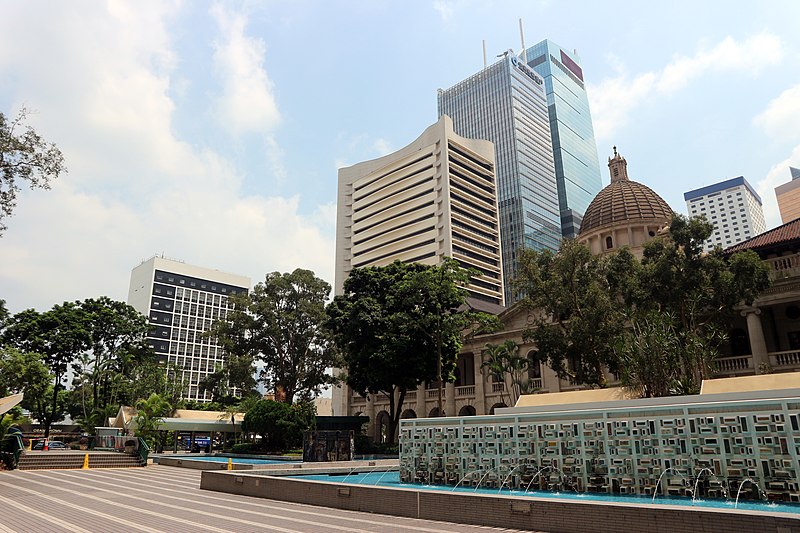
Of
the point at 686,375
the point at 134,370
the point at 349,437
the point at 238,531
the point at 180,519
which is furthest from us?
the point at 134,370

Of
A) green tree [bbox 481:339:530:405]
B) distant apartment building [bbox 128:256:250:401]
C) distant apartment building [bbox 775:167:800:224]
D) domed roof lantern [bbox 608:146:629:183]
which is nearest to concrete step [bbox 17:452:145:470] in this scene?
green tree [bbox 481:339:530:405]

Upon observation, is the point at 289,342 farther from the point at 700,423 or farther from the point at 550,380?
the point at 700,423

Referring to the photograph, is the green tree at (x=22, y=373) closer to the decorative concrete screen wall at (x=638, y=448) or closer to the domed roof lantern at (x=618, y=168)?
the decorative concrete screen wall at (x=638, y=448)

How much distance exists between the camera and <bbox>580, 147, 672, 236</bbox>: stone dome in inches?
2079

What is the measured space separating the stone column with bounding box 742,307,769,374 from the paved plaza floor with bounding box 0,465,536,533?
28.7 metres

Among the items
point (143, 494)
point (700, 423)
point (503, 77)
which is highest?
point (503, 77)

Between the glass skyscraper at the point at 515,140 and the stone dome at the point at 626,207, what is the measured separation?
76403 millimetres

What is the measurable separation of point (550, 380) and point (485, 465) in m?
27.6

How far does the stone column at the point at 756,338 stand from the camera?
3175cm

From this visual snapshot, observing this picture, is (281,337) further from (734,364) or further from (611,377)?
(734,364)

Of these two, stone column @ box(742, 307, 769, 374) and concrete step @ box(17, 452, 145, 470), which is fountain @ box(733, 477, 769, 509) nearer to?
stone column @ box(742, 307, 769, 374)

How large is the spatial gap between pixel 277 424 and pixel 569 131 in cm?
15799

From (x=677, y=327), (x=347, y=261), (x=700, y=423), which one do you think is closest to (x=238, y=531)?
(x=700, y=423)

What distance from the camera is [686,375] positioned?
25953 mm
